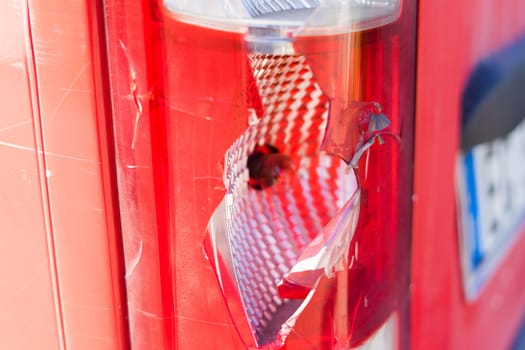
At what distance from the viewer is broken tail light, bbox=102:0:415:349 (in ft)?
2.27

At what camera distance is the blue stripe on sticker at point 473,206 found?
1.17 metres

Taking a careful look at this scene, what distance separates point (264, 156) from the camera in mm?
721

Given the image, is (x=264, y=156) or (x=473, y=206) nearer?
(x=264, y=156)

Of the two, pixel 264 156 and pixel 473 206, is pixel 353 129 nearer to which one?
pixel 264 156

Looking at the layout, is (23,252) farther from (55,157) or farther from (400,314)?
(400,314)

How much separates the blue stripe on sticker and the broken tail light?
43cm

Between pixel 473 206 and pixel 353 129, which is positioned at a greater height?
pixel 353 129

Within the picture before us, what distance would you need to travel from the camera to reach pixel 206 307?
756 mm

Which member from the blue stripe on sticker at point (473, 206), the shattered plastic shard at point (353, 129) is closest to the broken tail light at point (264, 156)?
the shattered plastic shard at point (353, 129)

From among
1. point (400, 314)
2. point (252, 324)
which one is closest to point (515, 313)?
point (400, 314)

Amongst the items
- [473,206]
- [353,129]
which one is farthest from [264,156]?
[473,206]

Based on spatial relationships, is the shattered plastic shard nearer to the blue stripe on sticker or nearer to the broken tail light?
the broken tail light

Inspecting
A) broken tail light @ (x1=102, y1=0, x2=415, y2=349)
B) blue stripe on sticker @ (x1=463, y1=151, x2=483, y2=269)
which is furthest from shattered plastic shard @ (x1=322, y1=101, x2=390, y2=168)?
blue stripe on sticker @ (x1=463, y1=151, x2=483, y2=269)

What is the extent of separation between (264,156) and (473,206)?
0.63m
